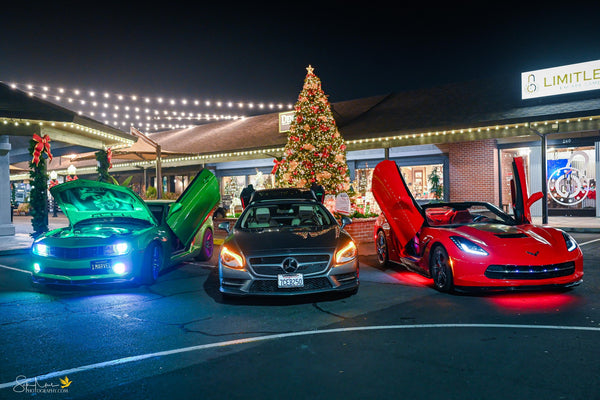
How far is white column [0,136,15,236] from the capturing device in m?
16.5

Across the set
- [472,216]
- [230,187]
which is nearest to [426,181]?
[230,187]

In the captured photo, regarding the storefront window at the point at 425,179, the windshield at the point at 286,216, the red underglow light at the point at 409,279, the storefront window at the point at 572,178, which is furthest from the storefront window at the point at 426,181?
the windshield at the point at 286,216

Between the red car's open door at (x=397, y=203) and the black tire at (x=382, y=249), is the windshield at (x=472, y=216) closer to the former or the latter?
the red car's open door at (x=397, y=203)

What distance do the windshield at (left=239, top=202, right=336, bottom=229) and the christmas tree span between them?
7703mm

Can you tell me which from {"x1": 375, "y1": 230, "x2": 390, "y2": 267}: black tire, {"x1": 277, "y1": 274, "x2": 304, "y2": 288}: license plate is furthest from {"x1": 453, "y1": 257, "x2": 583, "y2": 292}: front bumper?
{"x1": 375, "y1": 230, "x2": 390, "y2": 267}: black tire

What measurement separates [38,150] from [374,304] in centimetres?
1244

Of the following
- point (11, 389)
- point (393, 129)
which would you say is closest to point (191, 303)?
point (11, 389)

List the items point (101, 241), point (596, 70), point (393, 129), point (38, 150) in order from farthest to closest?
1. point (393, 129)
2. point (596, 70)
3. point (38, 150)
4. point (101, 241)

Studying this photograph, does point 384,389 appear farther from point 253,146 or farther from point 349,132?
point 253,146

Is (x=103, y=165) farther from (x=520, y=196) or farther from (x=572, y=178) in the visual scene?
(x=572, y=178)

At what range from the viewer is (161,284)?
7.77 m

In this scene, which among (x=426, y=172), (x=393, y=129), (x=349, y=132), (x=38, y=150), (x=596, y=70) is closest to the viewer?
(x=38, y=150)

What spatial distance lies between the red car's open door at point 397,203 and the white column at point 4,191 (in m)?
14.0

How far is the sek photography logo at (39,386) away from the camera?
346 centimetres
